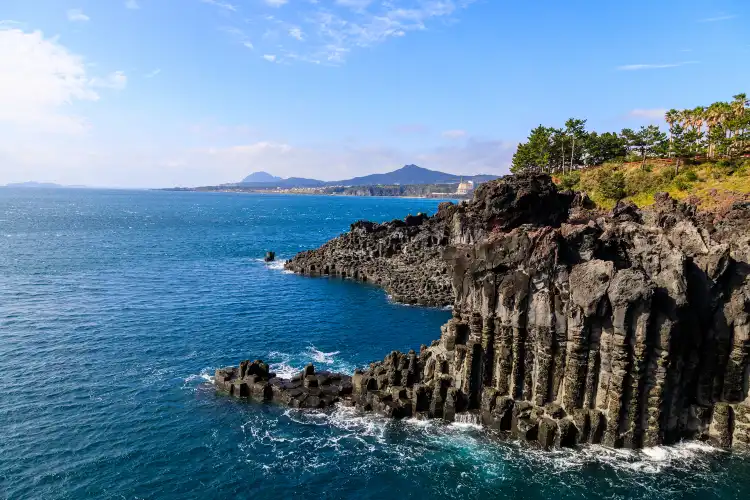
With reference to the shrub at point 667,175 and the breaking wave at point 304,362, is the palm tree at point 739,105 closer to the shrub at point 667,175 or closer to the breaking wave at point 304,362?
the shrub at point 667,175

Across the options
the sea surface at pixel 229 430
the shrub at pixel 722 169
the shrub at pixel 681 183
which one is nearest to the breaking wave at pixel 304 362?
the sea surface at pixel 229 430

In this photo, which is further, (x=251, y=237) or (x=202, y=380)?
(x=251, y=237)

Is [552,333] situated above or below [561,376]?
above

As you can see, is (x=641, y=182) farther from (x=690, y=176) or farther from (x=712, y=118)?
(x=712, y=118)

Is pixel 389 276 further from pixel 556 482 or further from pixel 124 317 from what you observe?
pixel 556 482

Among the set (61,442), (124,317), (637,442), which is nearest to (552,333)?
(637,442)

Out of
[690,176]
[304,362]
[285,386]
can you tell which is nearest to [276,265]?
[304,362]

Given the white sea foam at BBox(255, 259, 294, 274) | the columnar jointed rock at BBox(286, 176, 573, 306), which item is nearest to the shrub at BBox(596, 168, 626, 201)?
the columnar jointed rock at BBox(286, 176, 573, 306)
